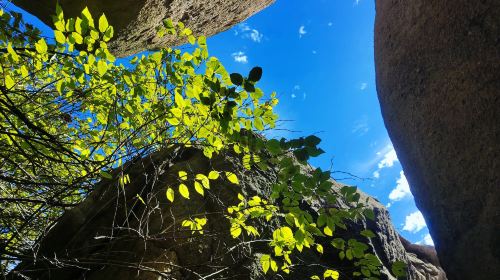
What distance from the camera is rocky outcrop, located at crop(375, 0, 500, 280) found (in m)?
2.57

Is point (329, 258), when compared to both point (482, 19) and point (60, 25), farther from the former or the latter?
point (60, 25)

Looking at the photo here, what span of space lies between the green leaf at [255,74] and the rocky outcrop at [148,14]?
472cm

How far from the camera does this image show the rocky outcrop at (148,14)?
19.3 ft

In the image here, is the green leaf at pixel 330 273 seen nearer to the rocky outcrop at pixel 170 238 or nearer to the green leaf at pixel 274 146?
the rocky outcrop at pixel 170 238

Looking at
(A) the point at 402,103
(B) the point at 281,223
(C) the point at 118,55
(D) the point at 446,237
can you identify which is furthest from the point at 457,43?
(C) the point at 118,55

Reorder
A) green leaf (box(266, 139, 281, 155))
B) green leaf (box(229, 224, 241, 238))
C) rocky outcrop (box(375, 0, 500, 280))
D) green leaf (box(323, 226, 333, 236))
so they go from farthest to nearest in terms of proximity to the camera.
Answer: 1. green leaf (box(229, 224, 241, 238))
2. green leaf (box(323, 226, 333, 236))
3. rocky outcrop (box(375, 0, 500, 280))
4. green leaf (box(266, 139, 281, 155))

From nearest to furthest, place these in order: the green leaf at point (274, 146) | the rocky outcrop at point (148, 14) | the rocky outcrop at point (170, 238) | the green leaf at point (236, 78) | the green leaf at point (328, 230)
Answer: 1. the green leaf at point (236, 78)
2. the green leaf at point (274, 146)
3. the green leaf at point (328, 230)
4. the rocky outcrop at point (170, 238)
5. the rocky outcrop at point (148, 14)

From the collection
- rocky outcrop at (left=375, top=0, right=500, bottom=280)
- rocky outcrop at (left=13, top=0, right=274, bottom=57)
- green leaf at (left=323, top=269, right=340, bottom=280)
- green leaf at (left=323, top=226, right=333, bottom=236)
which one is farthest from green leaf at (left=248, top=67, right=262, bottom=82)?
rocky outcrop at (left=13, top=0, right=274, bottom=57)

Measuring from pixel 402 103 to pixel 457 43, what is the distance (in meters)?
0.79

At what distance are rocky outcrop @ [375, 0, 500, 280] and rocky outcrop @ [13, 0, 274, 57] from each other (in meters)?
4.39

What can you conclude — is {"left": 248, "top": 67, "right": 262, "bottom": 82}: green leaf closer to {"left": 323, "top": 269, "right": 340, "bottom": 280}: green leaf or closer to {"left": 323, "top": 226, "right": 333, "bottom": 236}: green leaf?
{"left": 323, "top": 226, "right": 333, "bottom": 236}: green leaf

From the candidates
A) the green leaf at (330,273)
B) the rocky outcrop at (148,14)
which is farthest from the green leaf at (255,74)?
the rocky outcrop at (148,14)

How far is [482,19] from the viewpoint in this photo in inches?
102

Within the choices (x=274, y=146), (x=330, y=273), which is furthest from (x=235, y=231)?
(x=274, y=146)
